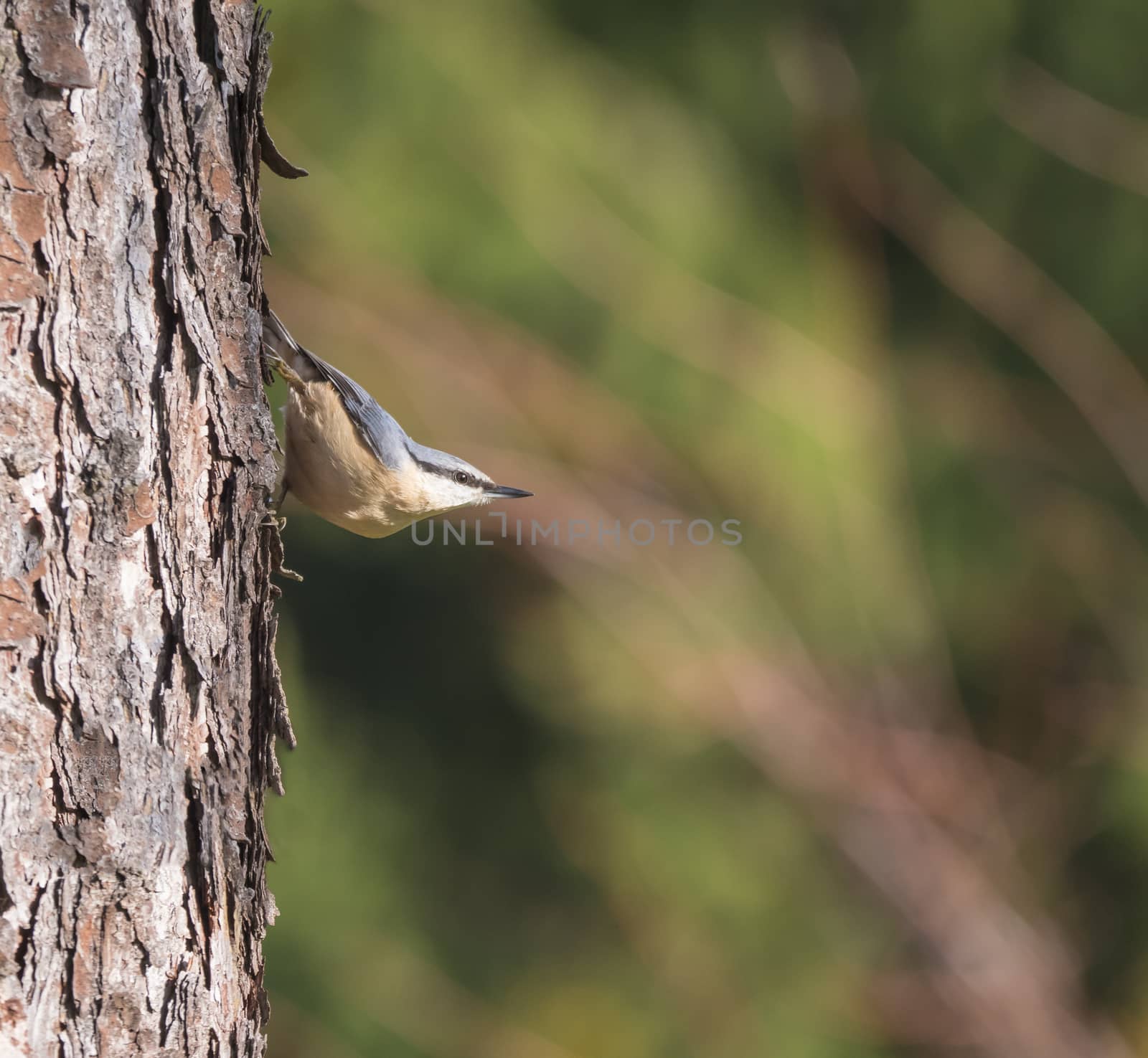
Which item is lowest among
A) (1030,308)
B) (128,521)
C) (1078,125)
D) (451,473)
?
(128,521)

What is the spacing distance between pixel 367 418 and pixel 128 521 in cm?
69

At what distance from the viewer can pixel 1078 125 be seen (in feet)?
7.33

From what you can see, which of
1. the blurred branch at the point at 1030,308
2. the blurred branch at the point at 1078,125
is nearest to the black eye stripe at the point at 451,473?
the blurred branch at the point at 1030,308

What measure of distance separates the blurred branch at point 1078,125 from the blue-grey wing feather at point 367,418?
5.81 feet

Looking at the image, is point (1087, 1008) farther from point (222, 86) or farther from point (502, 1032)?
point (222, 86)

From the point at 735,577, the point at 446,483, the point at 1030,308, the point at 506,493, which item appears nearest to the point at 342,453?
the point at 446,483

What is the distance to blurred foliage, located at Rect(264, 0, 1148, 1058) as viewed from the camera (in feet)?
7.06

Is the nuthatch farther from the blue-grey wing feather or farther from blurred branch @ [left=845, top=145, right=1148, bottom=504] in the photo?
blurred branch @ [left=845, top=145, right=1148, bottom=504]

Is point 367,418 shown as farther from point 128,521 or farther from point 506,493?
point 128,521

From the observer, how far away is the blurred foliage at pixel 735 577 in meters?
2.15

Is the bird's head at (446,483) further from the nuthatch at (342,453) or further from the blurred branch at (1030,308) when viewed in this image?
the blurred branch at (1030,308)

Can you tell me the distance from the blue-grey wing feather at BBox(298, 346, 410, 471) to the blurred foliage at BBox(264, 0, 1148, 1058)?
0.58 m

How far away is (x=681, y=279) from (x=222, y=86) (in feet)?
4.94

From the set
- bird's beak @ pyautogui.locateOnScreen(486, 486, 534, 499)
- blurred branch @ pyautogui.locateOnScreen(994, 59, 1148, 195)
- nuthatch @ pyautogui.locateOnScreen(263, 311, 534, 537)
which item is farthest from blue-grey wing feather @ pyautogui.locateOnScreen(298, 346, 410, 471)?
blurred branch @ pyautogui.locateOnScreen(994, 59, 1148, 195)
